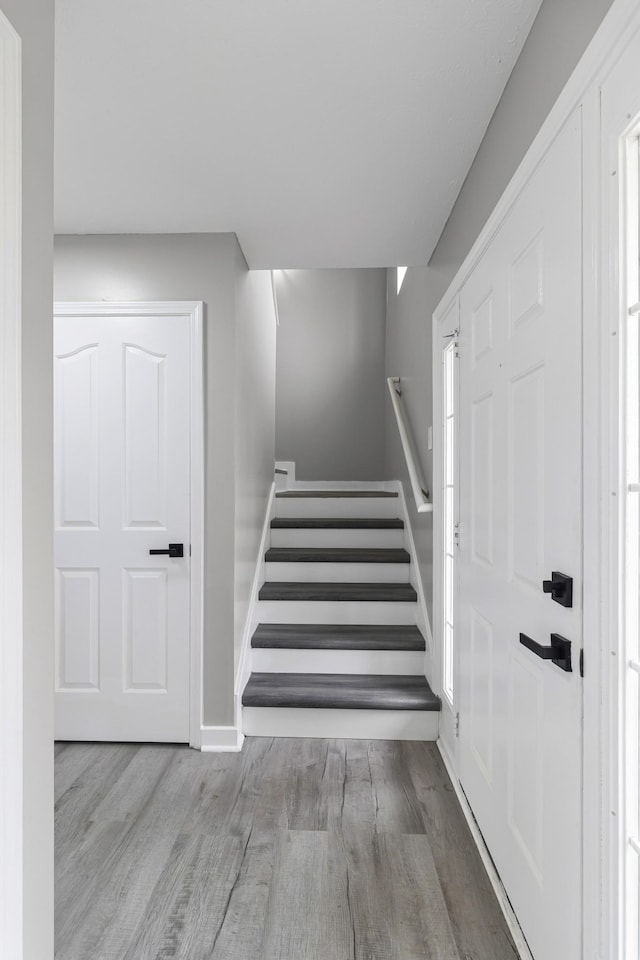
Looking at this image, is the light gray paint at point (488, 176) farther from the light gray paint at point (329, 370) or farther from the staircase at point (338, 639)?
the light gray paint at point (329, 370)

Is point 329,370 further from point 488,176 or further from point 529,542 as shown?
point 529,542

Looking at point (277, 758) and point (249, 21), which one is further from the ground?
point (249, 21)

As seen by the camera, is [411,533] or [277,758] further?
[411,533]

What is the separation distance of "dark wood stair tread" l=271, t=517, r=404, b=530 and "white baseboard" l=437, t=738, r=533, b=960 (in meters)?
1.60

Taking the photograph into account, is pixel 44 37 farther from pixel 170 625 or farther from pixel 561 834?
pixel 170 625

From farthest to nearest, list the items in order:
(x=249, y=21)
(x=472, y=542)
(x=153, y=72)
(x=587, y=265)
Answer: (x=472, y=542) → (x=153, y=72) → (x=249, y=21) → (x=587, y=265)

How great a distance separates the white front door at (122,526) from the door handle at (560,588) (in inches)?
76.0

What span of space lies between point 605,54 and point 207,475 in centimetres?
219

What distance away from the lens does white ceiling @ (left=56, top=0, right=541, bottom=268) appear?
1.51 meters

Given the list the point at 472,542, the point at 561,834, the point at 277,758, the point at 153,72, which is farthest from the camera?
the point at 277,758

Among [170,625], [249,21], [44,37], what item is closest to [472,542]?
[170,625]

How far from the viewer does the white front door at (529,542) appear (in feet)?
4.14

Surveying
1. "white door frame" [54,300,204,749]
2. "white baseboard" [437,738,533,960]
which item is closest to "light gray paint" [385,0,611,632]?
"white baseboard" [437,738,533,960]

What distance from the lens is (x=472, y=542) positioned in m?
2.23
